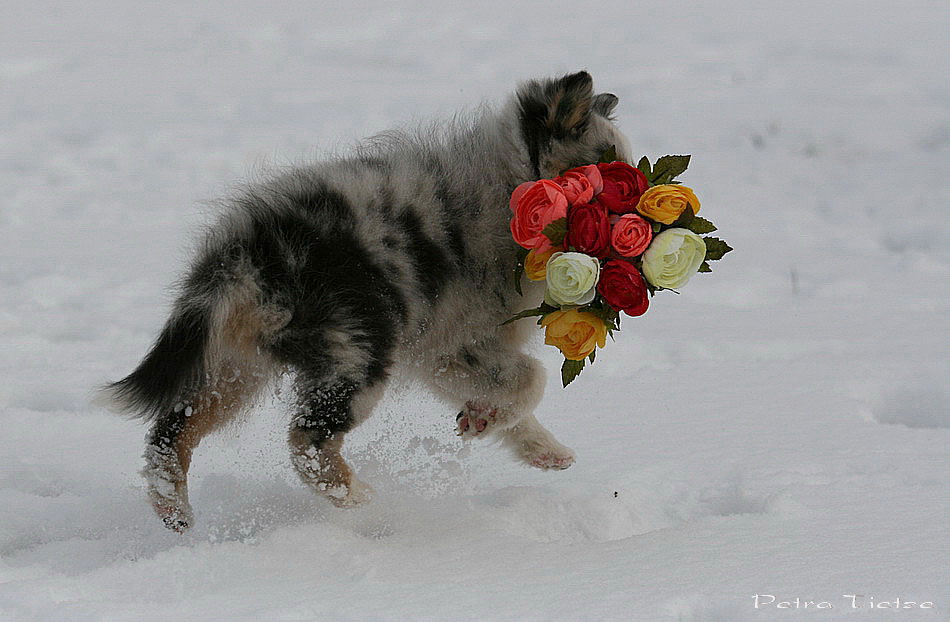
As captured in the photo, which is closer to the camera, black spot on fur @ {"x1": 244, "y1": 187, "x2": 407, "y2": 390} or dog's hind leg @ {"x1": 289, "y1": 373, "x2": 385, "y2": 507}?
black spot on fur @ {"x1": 244, "y1": 187, "x2": 407, "y2": 390}

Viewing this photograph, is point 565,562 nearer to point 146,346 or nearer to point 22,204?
point 146,346

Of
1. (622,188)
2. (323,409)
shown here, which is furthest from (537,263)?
(323,409)

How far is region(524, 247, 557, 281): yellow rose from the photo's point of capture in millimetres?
3141

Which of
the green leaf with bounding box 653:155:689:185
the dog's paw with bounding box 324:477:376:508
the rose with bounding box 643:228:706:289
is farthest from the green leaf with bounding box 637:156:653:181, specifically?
the dog's paw with bounding box 324:477:376:508

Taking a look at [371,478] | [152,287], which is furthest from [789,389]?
[152,287]

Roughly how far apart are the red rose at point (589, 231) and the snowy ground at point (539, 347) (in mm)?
827

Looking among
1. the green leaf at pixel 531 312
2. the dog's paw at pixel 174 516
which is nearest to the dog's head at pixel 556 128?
the green leaf at pixel 531 312

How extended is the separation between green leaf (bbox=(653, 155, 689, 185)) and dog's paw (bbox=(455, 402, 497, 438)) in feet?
3.19

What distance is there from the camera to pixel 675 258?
3037 mm

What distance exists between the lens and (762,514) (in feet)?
10.4

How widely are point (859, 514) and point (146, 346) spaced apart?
10.6 ft

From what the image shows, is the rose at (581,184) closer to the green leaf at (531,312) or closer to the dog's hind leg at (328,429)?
the green leaf at (531,312)

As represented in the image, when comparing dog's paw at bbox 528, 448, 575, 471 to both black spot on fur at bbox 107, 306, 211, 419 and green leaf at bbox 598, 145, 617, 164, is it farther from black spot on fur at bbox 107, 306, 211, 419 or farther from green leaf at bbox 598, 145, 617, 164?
black spot on fur at bbox 107, 306, 211, 419

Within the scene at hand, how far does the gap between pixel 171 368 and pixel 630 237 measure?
1354mm
